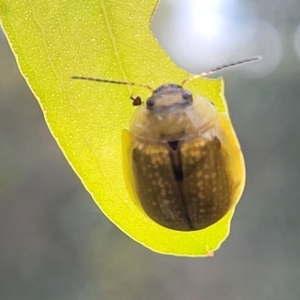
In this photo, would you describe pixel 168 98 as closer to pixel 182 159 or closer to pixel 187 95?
pixel 187 95

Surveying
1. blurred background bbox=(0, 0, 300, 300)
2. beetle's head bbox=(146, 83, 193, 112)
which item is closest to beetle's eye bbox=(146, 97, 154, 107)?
beetle's head bbox=(146, 83, 193, 112)

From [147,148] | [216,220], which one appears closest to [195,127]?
[147,148]

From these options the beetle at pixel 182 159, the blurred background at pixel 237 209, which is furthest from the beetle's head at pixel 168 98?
the blurred background at pixel 237 209

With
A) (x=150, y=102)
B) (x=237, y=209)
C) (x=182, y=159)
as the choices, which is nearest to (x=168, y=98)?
(x=150, y=102)

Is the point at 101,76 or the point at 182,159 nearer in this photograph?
the point at 101,76

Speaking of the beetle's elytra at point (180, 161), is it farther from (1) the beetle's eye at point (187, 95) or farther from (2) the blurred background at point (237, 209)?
(2) the blurred background at point (237, 209)

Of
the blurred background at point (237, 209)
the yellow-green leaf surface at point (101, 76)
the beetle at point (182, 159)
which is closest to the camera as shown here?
the yellow-green leaf surface at point (101, 76)
